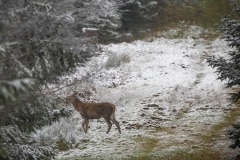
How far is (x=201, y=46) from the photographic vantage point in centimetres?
2464

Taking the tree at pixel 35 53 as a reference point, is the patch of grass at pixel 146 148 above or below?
below

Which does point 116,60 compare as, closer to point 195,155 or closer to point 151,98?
point 151,98

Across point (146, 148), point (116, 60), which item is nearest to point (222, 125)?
point (146, 148)

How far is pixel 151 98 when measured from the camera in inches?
692

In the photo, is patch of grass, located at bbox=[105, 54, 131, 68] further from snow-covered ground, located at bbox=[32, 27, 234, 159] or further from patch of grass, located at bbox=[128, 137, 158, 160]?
patch of grass, located at bbox=[128, 137, 158, 160]

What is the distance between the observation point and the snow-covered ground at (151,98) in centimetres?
1341

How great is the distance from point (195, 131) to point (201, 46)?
37.1 ft

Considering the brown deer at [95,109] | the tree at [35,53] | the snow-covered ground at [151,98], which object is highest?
the tree at [35,53]

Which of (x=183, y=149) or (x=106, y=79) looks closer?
(x=183, y=149)

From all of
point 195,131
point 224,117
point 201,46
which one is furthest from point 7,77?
point 201,46

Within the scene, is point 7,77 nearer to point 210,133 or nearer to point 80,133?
point 80,133

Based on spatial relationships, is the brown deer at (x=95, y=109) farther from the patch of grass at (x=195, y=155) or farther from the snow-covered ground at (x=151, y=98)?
the patch of grass at (x=195, y=155)

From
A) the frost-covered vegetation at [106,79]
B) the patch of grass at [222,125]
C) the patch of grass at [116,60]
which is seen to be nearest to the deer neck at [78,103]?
the frost-covered vegetation at [106,79]

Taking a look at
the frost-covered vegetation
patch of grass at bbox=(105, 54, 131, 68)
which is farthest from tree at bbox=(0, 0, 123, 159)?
patch of grass at bbox=(105, 54, 131, 68)
